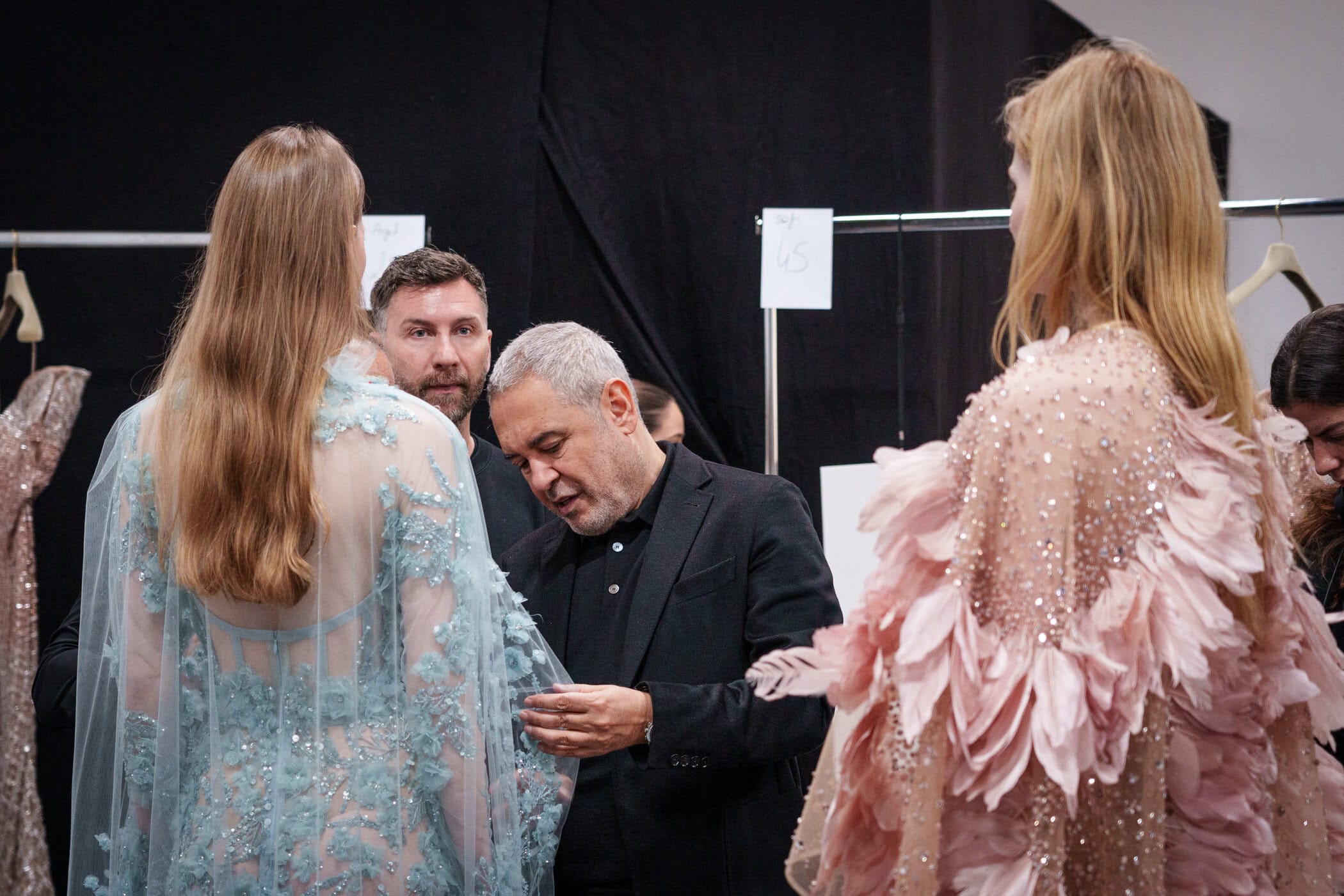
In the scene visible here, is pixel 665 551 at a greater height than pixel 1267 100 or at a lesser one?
lesser

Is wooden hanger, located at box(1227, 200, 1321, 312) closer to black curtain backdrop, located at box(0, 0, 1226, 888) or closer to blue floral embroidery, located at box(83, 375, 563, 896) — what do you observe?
black curtain backdrop, located at box(0, 0, 1226, 888)

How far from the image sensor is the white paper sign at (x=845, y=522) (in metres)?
2.87

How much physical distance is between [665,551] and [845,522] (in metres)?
1.01

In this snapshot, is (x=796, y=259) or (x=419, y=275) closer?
(x=419, y=275)

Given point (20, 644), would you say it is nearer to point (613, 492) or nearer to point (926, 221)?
point (613, 492)

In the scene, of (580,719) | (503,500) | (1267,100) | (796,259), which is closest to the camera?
(580,719)

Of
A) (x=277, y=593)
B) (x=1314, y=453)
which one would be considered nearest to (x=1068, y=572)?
(x=277, y=593)

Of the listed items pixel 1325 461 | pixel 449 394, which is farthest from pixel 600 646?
pixel 1325 461

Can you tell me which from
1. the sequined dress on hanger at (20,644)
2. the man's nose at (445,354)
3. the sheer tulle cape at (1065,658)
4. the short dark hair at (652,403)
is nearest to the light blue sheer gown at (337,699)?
the sheer tulle cape at (1065,658)

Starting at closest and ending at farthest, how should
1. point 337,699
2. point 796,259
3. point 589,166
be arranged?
point 337,699 < point 796,259 < point 589,166

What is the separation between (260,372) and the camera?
154cm

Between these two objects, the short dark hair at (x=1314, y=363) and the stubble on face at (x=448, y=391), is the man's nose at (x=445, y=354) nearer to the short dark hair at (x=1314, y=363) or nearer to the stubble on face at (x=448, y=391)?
the stubble on face at (x=448, y=391)

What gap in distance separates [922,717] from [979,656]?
0.08m

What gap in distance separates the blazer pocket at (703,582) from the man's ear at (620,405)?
292 mm
